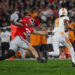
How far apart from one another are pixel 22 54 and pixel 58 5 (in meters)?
4.87

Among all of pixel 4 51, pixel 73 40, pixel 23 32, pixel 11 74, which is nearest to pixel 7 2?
pixel 4 51

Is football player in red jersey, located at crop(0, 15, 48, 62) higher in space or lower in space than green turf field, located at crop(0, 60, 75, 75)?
higher

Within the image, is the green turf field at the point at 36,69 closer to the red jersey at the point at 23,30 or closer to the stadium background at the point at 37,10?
the red jersey at the point at 23,30

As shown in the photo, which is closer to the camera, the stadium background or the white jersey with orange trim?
the white jersey with orange trim

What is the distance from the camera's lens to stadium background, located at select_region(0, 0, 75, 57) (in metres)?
18.0

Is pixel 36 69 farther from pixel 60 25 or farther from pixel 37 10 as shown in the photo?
pixel 37 10

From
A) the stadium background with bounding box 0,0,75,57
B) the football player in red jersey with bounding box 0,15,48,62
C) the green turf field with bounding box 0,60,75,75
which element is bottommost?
the green turf field with bounding box 0,60,75,75

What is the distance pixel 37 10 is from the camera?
19.3 m

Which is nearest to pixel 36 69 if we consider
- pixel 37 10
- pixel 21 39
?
pixel 21 39

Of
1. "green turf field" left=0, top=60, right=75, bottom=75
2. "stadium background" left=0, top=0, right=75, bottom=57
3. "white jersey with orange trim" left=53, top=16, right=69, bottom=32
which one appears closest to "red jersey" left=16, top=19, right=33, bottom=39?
"green turf field" left=0, top=60, right=75, bottom=75

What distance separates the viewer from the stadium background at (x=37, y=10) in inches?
710

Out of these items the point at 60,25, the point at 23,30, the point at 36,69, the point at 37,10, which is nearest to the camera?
the point at 36,69

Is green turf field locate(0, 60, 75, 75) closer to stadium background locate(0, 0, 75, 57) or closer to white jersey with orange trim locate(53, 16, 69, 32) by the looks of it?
white jersey with orange trim locate(53, 16, 69, 32)

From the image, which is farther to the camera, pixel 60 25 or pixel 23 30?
pixel 60 25
